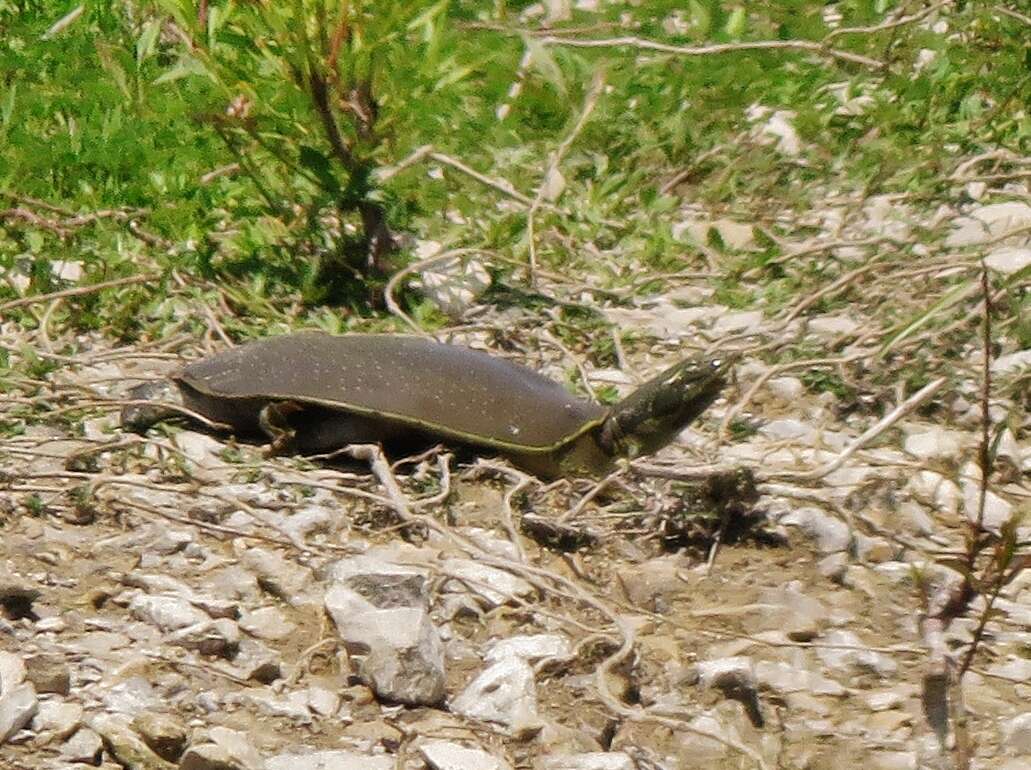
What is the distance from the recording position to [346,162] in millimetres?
4953

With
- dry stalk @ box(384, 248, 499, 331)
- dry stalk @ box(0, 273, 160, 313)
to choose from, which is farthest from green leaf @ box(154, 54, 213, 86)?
dry stalk @ box(384, 248, 499, 331)

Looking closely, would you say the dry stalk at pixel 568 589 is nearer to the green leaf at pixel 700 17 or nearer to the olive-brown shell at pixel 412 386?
the olive-brown shell at pixel 412 386

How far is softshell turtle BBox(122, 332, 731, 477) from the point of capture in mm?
4023

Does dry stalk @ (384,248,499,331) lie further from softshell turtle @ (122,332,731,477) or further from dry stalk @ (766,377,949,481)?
dry stalk @ (766,377,949,481)

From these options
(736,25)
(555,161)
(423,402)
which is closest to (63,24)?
(555,161)

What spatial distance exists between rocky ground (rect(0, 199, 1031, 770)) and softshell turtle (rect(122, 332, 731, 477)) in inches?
2.7

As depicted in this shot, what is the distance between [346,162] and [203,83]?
401 mm

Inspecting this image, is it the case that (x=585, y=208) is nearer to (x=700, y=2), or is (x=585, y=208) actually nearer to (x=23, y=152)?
(x=700, y=2)

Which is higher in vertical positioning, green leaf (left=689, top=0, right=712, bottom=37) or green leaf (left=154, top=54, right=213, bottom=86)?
green leaf (left=154, top=54, right=213, bottom=86)

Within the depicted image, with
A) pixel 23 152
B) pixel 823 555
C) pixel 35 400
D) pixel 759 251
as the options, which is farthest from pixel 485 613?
pixel 23 152

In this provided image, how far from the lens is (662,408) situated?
400cm

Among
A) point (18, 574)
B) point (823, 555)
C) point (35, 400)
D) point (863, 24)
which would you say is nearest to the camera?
point (18, 574)

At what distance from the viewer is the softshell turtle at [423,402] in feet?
13.2

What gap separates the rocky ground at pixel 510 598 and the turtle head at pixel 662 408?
0.30ft
